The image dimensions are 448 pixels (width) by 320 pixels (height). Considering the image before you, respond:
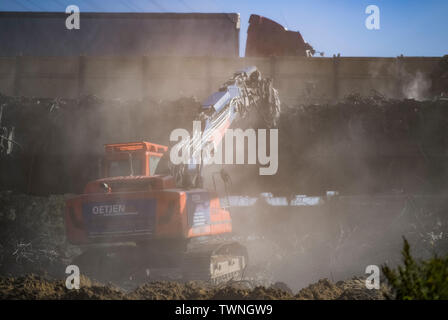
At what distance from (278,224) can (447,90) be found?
21.6 feet

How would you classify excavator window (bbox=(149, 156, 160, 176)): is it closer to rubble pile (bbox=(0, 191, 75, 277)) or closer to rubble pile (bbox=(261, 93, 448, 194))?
rubble pile (bbox=(0, 191, 75, 277))

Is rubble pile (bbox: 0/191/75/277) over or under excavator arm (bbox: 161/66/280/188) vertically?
under

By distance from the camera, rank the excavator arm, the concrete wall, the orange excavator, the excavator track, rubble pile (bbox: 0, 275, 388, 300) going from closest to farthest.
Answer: rubble pile (bbox: 0, 275, 388, 300) < the orange excavator < the excavator track < the excavator arm < the concrete wall

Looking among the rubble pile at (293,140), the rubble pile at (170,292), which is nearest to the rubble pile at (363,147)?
the rubble pile at (293,140)

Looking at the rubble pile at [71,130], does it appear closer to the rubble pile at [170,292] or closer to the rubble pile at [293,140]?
the rubble pile at [293,140]

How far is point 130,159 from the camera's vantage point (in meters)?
7.20

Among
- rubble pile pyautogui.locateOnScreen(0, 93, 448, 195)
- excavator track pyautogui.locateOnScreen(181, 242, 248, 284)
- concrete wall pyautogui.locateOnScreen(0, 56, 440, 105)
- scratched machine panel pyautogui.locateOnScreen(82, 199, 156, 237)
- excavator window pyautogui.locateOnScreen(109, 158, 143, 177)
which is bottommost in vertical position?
excavator track pyautogui.locateOnScreen(181, 242, 248, 284)

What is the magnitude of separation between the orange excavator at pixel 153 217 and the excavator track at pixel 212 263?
0.6 inches

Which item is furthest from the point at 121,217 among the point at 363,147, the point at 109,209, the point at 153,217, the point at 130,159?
the point at 363,147

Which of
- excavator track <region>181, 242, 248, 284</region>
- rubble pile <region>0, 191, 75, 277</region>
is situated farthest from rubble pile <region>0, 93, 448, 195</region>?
excavator track <region>181, 242, 248, 284</region>

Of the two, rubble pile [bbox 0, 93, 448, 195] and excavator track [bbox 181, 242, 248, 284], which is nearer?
excavator track [bbox 181, 242, 248, 284]

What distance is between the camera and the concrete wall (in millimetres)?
12648

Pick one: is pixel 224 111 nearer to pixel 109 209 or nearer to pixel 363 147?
pixel 109 209

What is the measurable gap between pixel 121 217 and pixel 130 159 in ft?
3.88
